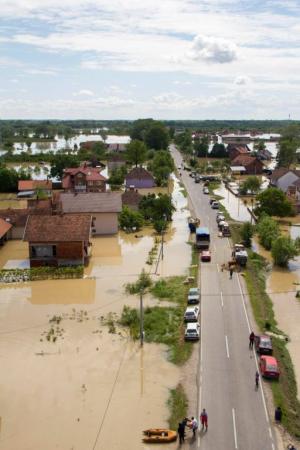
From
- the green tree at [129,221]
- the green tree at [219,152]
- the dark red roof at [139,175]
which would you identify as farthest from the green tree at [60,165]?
the green tree at [219,152]

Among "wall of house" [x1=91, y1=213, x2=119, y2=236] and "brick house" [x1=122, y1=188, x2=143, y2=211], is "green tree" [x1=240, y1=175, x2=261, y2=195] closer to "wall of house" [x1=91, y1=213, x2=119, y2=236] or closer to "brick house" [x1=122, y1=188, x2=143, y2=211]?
"brick house" [x1=122, y1=188, x2=143, y2=211]

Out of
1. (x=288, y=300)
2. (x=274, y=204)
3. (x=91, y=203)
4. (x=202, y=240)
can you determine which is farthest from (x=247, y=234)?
(x=91, y=203)

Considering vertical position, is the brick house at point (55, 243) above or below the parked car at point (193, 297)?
above

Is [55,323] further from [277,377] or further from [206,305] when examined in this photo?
[277,377]

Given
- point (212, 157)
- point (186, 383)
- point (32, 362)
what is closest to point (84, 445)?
point (186, 383)

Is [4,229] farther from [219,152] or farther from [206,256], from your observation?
[219,152]

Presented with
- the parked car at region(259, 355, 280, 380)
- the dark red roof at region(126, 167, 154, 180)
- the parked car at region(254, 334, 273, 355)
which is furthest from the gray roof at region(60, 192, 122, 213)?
the parked car at region(259, 355, 280, 380)

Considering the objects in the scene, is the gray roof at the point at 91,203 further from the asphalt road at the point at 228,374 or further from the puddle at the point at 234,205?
the asphalt road at the point at 228,374
